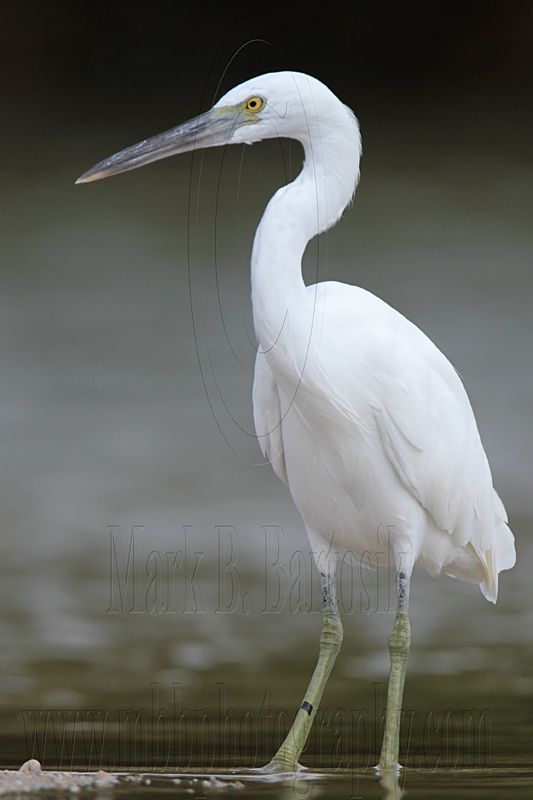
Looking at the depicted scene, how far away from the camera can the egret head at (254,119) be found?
297cm

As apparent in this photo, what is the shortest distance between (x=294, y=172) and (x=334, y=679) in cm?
267

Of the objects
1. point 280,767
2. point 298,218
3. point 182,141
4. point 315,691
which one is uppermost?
point 182,141

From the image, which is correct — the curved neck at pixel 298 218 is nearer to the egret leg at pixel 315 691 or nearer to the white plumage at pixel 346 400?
the white plumage at pixel 346 400

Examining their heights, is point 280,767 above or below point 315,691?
below

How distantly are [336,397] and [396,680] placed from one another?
1.98 feet

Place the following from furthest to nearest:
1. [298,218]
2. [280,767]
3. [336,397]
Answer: [280,767] → [336,397] → [298,218]

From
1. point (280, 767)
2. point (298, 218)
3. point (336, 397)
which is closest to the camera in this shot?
point (298, 218)

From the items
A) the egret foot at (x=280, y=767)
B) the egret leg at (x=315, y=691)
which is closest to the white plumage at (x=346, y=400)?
the egret leg at (x=315, y=691)

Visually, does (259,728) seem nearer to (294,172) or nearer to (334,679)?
(334,679)

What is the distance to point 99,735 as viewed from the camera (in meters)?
3.68

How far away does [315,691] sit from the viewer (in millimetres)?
3168

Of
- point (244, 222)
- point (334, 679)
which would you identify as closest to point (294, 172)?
point (244, 222)

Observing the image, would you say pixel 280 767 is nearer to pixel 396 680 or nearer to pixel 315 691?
pixel 315 691

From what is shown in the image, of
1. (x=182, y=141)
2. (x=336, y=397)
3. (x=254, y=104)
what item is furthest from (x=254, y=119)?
(x=336, y=397)
